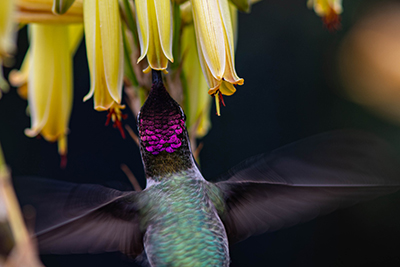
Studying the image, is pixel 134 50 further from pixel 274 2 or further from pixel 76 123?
pixel 274 2

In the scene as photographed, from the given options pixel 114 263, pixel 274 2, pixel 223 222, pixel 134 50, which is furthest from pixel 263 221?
pixel 274 2

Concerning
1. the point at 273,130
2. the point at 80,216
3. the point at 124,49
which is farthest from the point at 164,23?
the point at 273,130

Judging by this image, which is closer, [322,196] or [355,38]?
[322,196]

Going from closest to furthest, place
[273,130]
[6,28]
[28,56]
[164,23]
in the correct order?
1. [6,28]
2. [164,23]
3. [28,56]
4. [273,130]

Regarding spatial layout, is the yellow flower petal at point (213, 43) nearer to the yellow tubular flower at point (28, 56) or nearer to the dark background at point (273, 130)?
the yellow tubular flower at point (28, 56)

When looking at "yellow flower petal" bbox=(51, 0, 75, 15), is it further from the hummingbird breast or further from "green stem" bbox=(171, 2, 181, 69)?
the hummingbird breast

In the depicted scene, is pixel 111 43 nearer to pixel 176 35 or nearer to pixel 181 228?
pixel 176 35
